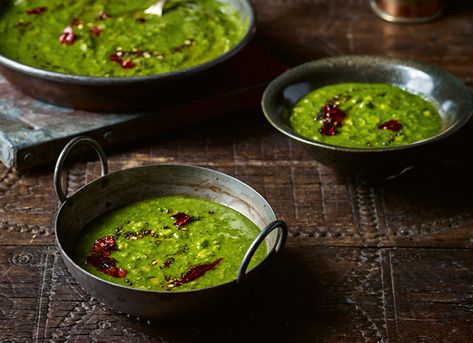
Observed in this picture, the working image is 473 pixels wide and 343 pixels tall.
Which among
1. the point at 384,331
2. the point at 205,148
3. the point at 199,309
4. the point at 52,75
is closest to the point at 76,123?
the point at 52,75

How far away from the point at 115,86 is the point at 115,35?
0.52 m

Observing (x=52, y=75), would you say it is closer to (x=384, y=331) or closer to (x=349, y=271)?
(x=349, y=271)

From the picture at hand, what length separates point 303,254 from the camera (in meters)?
2.72

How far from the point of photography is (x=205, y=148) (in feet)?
10.7

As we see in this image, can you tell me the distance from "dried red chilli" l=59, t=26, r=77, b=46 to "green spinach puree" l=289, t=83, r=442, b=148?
1.00 m

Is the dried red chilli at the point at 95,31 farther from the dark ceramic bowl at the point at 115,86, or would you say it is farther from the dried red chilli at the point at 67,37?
the dark ceramic bowl at the point at 115,86

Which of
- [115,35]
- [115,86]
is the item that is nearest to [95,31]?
[115,35]

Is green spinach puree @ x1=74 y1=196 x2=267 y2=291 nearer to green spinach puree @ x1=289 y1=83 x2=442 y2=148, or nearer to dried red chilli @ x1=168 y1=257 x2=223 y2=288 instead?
dried red chilli @ x1=168 y1=257 x2=223 y2=288

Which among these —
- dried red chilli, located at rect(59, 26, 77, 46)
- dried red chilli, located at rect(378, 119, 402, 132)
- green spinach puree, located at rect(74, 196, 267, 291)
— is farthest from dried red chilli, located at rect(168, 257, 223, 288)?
dried red chilli, located at rect(59, 26, 77, 46)

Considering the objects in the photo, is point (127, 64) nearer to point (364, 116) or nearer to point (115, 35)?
point (115, 35)

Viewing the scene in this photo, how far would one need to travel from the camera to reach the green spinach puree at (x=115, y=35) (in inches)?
133

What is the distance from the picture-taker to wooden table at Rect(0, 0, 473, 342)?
2.41 metres

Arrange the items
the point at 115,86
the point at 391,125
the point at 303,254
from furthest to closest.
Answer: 1. the point at 115,86
2. the point at 391,125
3. the point at 303,254

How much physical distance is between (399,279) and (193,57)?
133 centimetres
